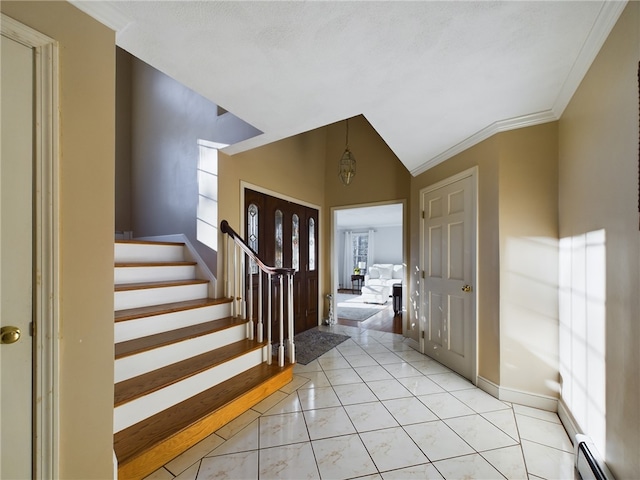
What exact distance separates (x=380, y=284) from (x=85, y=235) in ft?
24.0

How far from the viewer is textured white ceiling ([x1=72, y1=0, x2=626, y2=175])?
127 centimetres

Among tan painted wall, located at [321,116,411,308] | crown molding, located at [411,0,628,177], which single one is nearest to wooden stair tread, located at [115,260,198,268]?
tan painted wall, located at [321,116,411,308]

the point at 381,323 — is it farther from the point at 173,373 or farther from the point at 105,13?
the point at 105,13

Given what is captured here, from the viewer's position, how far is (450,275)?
9.75 ft

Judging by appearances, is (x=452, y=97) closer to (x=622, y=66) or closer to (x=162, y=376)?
(x=622, y=66)

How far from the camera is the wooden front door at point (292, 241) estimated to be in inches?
145

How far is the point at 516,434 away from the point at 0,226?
300cm

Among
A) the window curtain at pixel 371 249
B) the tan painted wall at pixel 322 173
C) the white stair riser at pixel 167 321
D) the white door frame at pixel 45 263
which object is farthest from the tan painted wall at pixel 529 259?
the window curtain at pixel 371 249

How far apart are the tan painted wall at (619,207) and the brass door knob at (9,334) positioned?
2486 millimetres

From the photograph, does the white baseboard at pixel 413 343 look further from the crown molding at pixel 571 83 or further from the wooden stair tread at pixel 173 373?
the crown molding at pixel 571 83

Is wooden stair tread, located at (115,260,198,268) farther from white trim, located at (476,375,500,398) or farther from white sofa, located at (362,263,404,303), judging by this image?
white sofa, located at (362,263,404,303)

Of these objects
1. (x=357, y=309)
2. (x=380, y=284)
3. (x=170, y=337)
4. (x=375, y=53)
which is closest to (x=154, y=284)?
(x=170, y=337)

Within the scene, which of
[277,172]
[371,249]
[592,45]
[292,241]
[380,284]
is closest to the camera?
[592,45]

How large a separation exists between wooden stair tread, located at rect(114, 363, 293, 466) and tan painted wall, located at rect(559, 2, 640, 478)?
2171 millimetres
